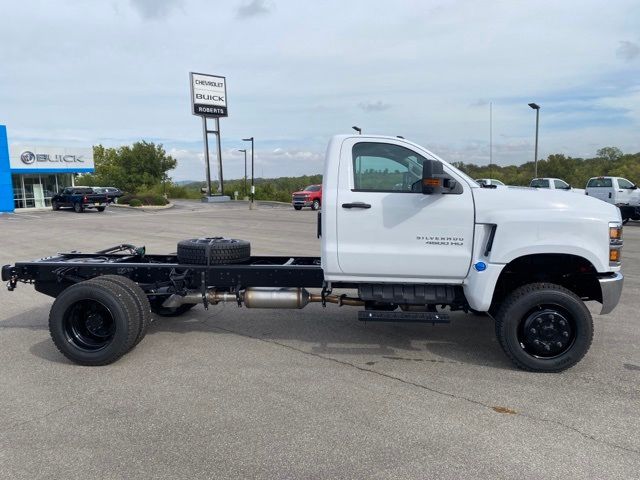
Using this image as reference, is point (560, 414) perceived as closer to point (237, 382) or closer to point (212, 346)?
point (237, 382)

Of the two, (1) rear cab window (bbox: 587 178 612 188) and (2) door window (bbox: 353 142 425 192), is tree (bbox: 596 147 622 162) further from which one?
(2) door window (bbox: 353 142 425 192)

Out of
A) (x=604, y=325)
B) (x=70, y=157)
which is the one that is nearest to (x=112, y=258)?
(x=604, y=325)

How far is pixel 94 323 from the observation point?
5016 millimetres

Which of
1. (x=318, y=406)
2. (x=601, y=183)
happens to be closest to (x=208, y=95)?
(x=601, y=183)

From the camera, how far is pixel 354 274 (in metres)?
4.82

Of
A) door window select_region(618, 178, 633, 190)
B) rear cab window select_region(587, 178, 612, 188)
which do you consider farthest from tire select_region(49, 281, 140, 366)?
door window select_region(618, 178, 633, 190)

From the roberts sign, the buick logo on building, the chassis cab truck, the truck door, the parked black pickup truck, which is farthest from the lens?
the roberts sign

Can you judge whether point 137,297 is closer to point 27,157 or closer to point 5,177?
point 5,177

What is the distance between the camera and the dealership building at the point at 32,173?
3625cm

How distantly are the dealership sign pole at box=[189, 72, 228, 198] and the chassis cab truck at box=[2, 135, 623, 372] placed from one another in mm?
Result: 46499

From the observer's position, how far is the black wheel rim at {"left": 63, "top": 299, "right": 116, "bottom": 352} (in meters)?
4.96

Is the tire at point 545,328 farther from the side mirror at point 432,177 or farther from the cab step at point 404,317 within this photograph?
the side mirror at point 432,177

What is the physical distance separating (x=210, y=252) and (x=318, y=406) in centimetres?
219

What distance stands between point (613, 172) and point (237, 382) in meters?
53.3
